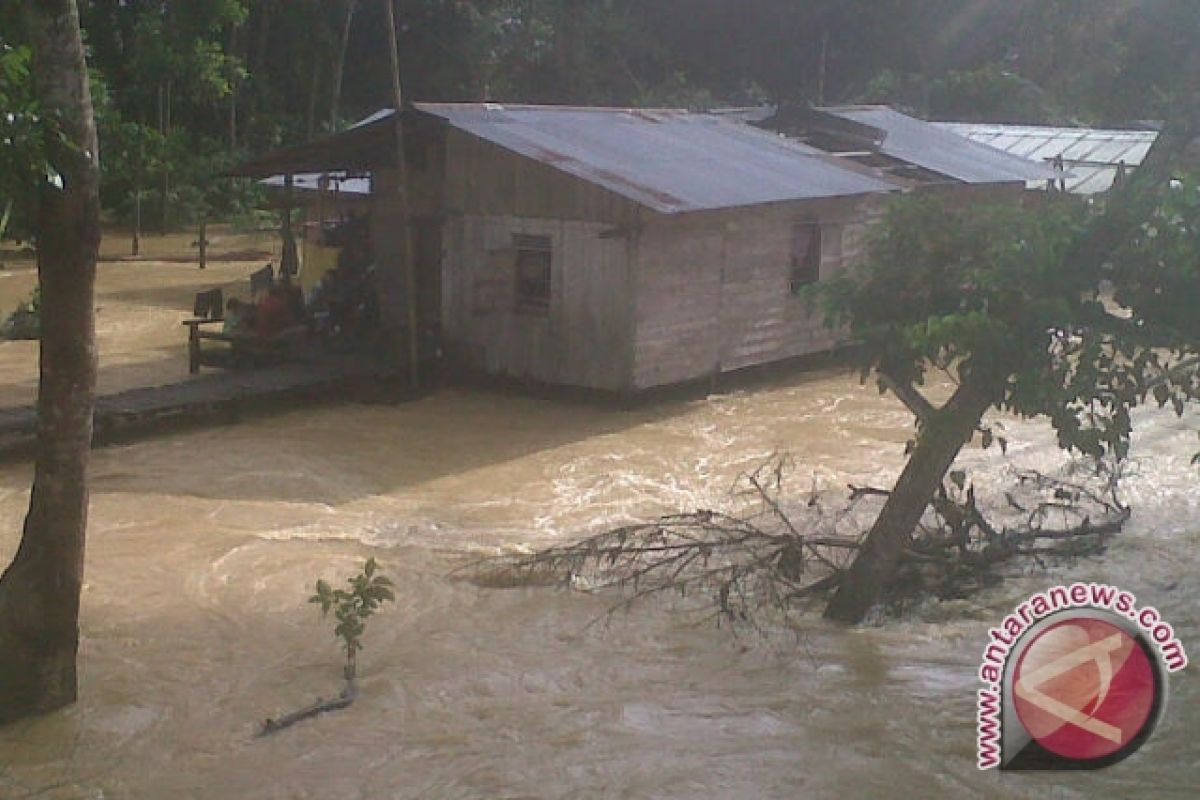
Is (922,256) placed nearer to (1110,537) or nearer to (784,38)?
(1110,537)

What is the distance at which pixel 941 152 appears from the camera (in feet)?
76.5

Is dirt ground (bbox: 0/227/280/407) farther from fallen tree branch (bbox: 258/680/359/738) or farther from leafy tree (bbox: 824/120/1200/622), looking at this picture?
leafy tree (bbox: 824/120/1200/622)

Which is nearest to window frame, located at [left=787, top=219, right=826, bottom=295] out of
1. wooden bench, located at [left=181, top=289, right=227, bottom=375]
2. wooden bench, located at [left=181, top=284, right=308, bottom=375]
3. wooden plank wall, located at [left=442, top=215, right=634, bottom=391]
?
wooden plank wall, located at [left=442, top=215, right=634, bottom=391]

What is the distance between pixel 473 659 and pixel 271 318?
9503mm

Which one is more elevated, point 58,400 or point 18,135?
point 18,135

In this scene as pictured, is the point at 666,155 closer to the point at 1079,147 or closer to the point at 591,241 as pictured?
the point at 591,241

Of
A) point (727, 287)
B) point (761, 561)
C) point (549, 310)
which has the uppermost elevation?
point (727, 287)

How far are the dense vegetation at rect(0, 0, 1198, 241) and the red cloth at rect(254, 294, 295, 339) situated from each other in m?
13.9

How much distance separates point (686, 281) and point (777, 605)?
24.8 feet

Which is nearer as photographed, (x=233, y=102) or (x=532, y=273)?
(x=532, y=273)

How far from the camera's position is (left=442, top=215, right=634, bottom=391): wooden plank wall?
52.1ft

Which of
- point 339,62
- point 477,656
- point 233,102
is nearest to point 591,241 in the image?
point 477,656

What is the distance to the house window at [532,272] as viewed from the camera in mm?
16453

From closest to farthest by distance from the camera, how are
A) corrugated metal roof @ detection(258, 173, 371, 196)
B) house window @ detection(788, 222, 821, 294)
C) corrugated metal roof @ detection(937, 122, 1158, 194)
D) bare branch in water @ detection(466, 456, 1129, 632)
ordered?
bare branch in water @ detection(466, 456, 1129, 632), house window @ detection(788, 222, 821, 294), corrugated metal roof @ detection(258, 173, 371, 196), corrugated metal roof @ detection(937, 122, 1158, 194)
